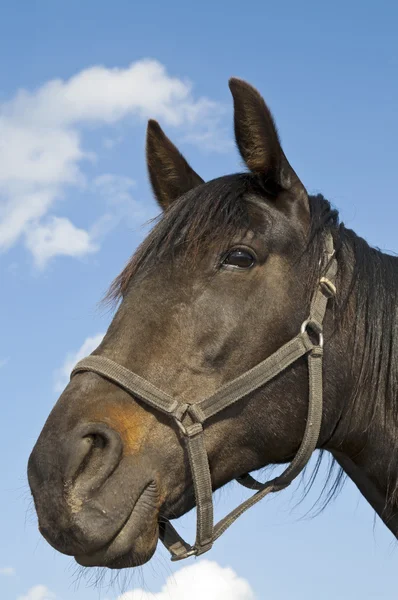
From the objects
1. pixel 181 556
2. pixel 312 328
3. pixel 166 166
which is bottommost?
pixel 181 556

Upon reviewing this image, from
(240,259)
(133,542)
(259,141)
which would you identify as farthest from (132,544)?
(259,141)

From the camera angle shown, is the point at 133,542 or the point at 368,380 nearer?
the point at 133,542

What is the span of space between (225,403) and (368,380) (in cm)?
113

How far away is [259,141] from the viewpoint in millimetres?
4859

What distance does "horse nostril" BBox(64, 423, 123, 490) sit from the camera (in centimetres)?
387

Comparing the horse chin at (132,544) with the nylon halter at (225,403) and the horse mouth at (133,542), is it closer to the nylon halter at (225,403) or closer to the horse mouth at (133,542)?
the horse mouth at (133,542)

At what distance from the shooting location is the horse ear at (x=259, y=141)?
4.68 meters

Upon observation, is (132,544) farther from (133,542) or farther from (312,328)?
(312,328)

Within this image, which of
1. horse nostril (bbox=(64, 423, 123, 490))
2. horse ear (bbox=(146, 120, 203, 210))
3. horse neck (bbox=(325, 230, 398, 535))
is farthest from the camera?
horse ear (bbox=(146, 120, 203, 210))

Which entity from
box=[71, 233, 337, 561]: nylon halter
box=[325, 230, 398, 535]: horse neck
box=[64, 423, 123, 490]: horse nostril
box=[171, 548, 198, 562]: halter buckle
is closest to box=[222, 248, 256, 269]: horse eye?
box=[71, 233, 337, 561]: nylon halter

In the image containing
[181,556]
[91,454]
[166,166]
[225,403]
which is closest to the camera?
[91,454]

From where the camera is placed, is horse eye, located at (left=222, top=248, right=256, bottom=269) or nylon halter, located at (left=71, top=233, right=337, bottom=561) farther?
horse eye, located at (left=222, top=248, right=256, bottom=269)

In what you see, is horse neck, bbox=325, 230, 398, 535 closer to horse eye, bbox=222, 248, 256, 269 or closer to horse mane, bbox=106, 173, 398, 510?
horse mane, bbox=106, 173, 398, 510

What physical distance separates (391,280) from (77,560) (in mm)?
2820
